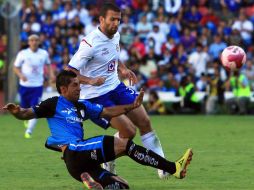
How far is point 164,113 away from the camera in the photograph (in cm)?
2823

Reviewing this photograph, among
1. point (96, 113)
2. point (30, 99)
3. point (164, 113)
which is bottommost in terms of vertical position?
point (164, 113)

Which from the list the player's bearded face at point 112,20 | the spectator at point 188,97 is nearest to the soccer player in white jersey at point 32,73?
the spectator at point 188,97

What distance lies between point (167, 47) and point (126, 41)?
59.4 inches

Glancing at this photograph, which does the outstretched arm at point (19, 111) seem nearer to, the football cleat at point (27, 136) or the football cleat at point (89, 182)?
the football cleat at point (89, 182)

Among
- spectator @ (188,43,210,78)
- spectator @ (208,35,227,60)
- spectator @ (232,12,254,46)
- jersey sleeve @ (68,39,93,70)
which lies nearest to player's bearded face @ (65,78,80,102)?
jersey sleeve @ (68,39,93,70)

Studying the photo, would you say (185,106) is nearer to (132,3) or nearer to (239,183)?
(132,3)

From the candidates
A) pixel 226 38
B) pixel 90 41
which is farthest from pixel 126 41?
pixel 90 41

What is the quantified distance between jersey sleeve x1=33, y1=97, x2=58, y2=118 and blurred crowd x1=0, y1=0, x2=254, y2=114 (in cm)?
1782

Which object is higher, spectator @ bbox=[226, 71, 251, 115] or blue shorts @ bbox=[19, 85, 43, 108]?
blue shorts @ bbox=[19, 85, 43, 108]

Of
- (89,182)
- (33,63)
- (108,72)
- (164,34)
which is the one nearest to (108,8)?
(108,72)

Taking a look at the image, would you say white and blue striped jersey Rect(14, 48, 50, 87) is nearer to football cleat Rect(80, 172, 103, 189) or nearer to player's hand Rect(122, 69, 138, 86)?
player's hand Rect(122, 69, 138, 86)

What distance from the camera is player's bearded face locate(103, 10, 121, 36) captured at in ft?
37.1

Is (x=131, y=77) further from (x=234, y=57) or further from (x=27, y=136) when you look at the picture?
(x=27, y=136)

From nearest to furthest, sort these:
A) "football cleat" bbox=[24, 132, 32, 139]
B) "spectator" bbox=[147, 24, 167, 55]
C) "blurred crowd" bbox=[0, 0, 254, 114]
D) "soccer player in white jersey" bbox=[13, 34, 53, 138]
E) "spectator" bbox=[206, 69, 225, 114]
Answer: "football cleat" bbox=[24, 132, 32, 139] < "soccer player in white jersey" bbox=[13, 34, 53, 138] < "spectator" bbox=[206, 69, 225, 114] < "blurred crowd" bbox=[0, 0, 254, 114] < "spectator" bbox=[147, 24, 167, 55]
